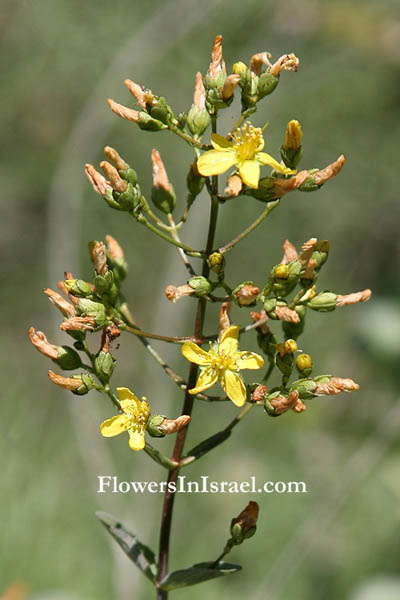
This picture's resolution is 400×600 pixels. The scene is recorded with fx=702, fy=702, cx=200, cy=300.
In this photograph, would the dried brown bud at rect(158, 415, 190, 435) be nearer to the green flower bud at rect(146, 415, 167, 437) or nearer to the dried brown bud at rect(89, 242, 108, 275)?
the green flower bud at rect(146, 415, 167, 437)

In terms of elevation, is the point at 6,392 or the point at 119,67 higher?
the point at 119,67

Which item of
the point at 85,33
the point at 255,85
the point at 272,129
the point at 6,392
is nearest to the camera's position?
the point at 255,85

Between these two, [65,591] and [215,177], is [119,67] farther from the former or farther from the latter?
[215,177]

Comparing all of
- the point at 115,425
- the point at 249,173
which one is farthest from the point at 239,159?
the point at 115,425

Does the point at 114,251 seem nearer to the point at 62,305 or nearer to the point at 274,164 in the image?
the point at 62,305

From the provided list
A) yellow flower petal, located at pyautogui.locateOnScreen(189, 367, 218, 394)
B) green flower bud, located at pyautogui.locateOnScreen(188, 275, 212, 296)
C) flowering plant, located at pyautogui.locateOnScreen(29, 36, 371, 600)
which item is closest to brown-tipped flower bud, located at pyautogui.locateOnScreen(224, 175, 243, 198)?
flowering plant, located at pyautogui.locateOnScreen(29, 36, 371, 600)

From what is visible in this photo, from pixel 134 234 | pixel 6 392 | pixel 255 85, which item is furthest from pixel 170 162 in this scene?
pixel 255 85
